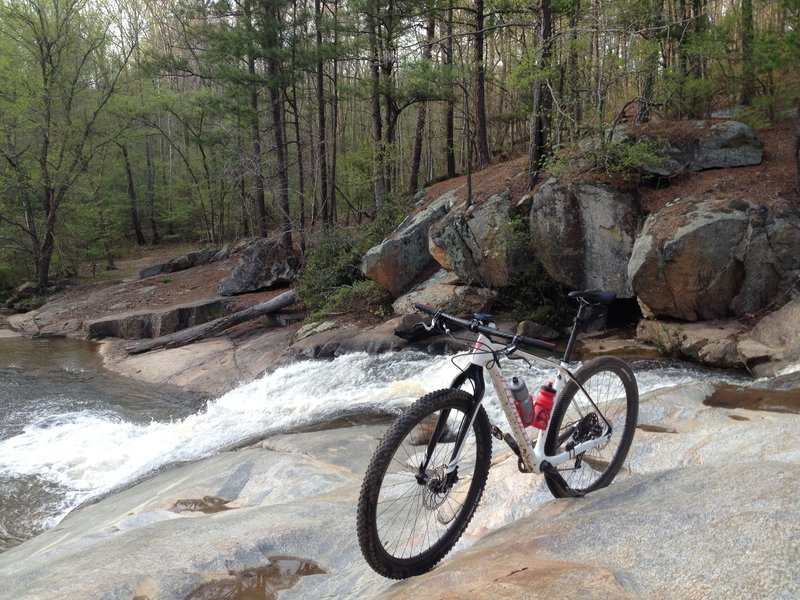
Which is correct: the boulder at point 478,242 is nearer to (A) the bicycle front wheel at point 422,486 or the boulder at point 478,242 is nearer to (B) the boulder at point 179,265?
(A) the bicycle front wheel at point 422,486

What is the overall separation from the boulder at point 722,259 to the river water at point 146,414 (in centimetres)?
128

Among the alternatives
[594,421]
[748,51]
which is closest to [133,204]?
[748,51]

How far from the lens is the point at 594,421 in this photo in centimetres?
330

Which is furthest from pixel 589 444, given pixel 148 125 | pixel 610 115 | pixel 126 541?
pixel 148 125

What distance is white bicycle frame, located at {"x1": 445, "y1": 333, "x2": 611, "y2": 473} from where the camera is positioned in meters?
2.69

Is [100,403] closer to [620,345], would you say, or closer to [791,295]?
[620,345]

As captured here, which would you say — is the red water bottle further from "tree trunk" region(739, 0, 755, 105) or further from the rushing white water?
"tree trunk" region(739, 0, 755, 105)

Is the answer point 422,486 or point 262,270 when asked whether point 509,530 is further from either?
point 262,270

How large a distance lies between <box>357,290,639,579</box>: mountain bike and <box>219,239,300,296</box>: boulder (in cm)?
1406

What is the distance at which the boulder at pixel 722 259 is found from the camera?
819 cm

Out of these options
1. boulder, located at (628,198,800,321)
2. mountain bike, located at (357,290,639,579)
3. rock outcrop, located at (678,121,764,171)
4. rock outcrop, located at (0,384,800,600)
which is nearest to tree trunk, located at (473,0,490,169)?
rock outcrop, located at (678,121,764,171)

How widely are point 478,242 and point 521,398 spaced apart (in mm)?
8535

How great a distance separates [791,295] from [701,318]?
1176mm

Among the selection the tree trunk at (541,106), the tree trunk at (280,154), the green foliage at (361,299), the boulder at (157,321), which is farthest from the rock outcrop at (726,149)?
the boulder at (157,321)
